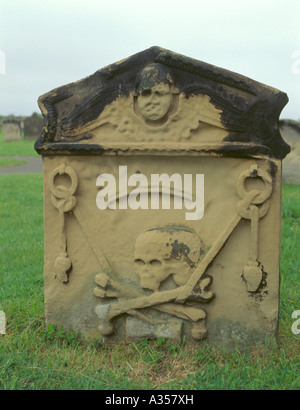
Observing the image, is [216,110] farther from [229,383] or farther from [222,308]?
[229,383]

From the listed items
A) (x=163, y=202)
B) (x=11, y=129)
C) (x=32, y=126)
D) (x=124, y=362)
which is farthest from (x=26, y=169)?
(x=124, y=362)

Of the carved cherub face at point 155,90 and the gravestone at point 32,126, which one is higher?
the gravestone at point 32,126

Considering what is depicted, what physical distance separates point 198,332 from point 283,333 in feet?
1.83

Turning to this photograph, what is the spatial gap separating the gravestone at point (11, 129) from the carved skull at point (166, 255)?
633 inches

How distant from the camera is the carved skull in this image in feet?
7.55

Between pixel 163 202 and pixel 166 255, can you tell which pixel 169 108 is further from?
pixel 166 255

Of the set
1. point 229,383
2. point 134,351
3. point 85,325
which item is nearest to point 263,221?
point 229,383

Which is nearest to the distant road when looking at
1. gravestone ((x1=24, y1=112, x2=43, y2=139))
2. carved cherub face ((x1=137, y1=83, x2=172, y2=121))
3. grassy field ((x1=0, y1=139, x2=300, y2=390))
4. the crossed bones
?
gravestone ((x1=24, y1=112, x2=43, y2=139))

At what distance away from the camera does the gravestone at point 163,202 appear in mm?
2223

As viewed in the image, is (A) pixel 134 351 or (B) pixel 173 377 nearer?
(B) pixel 173 377

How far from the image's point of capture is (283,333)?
2.51 meters

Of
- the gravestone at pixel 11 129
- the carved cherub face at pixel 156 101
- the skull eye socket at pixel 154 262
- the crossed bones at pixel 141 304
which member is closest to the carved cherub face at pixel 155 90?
the carved cherub face at pixel 156 101

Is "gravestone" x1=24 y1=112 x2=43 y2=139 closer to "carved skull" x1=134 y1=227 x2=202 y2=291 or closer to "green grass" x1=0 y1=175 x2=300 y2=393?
"green grass" x1=0 y1=175 x2=300 y2=393

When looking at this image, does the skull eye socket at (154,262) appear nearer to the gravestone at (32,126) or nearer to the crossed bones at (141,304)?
the crossed bones at (141,304)
